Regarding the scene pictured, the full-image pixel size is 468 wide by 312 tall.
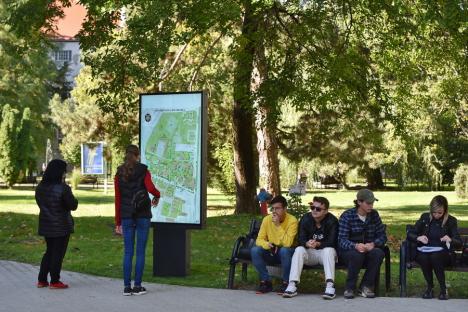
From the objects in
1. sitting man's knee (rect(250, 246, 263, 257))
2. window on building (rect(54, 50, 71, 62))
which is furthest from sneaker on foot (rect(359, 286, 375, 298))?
window on building (rect(54, 50, 71, 62))

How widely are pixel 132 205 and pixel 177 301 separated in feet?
4.28

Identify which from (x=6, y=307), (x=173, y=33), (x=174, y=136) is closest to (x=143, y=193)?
(x=174, y=136)

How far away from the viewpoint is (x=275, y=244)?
9875 mm

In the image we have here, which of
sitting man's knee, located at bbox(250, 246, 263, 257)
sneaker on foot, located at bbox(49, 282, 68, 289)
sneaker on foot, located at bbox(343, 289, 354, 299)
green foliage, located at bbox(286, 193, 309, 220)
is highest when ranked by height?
green foliage, located at bbox(286, 193, 309, 220)

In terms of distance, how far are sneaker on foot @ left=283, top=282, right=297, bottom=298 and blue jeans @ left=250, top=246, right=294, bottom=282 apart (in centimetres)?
26

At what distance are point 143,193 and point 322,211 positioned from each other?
7.10 ft

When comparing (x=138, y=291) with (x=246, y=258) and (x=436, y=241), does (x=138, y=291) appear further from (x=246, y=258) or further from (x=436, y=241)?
(x=436, y=241)

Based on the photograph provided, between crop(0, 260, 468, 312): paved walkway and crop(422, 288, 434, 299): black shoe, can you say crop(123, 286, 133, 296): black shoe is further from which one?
crop(422, 288, 434, 299): black shoe

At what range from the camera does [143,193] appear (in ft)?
31.7

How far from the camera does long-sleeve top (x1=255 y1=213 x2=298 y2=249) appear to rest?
32.2ft

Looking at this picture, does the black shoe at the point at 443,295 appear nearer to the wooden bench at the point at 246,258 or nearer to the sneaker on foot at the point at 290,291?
the wooden bench at the point at 246,258

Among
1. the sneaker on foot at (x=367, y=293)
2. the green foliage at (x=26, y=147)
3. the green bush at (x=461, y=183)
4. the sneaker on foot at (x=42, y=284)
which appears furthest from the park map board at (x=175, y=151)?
the green foliage at (x=26, y=147)

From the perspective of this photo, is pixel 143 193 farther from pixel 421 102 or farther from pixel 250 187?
pixel 421 102

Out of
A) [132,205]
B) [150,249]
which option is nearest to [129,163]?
[132,205]
